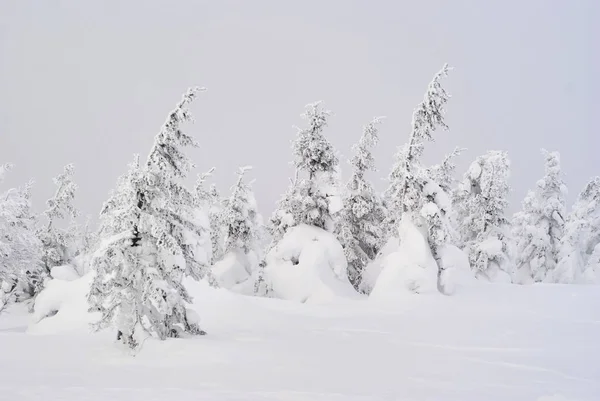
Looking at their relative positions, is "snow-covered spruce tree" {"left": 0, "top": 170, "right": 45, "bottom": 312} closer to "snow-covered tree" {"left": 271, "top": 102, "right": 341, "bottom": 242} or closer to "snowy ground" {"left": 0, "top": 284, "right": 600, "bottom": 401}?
"snowy ground" {"left": 0, "top": 284, "right": 600, "bottom": 401}

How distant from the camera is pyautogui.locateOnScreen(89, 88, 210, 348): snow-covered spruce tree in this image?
13.0m

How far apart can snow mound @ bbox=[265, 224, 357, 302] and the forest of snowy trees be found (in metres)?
0.08

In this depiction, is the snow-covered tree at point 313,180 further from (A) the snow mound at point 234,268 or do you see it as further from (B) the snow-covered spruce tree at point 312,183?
(A) the snow mound at point 234,268

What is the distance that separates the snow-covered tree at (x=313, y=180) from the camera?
1252 inches

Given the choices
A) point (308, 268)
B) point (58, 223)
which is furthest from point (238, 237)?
point (58, 223)

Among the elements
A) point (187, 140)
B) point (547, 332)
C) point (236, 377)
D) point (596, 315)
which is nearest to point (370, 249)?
point (596, 315)

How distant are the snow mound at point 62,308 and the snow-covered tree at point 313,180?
44.4ft

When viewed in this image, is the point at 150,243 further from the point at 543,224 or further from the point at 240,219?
the point at 543,224

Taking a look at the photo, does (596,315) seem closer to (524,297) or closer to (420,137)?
(524,297)

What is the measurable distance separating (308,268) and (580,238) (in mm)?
26458

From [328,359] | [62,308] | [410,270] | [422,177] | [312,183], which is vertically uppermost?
[422,177]

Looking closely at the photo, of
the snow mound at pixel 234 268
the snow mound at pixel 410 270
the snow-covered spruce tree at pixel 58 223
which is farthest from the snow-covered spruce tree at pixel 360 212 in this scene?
the snow-covered spruce tree at pixel 58 223

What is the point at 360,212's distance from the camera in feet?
113

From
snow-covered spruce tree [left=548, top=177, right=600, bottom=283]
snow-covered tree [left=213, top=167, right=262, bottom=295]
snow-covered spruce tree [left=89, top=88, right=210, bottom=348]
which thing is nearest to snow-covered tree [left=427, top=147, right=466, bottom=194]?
snow-covered spruce tree [left=548, top=177, right=600, bottom=283]
